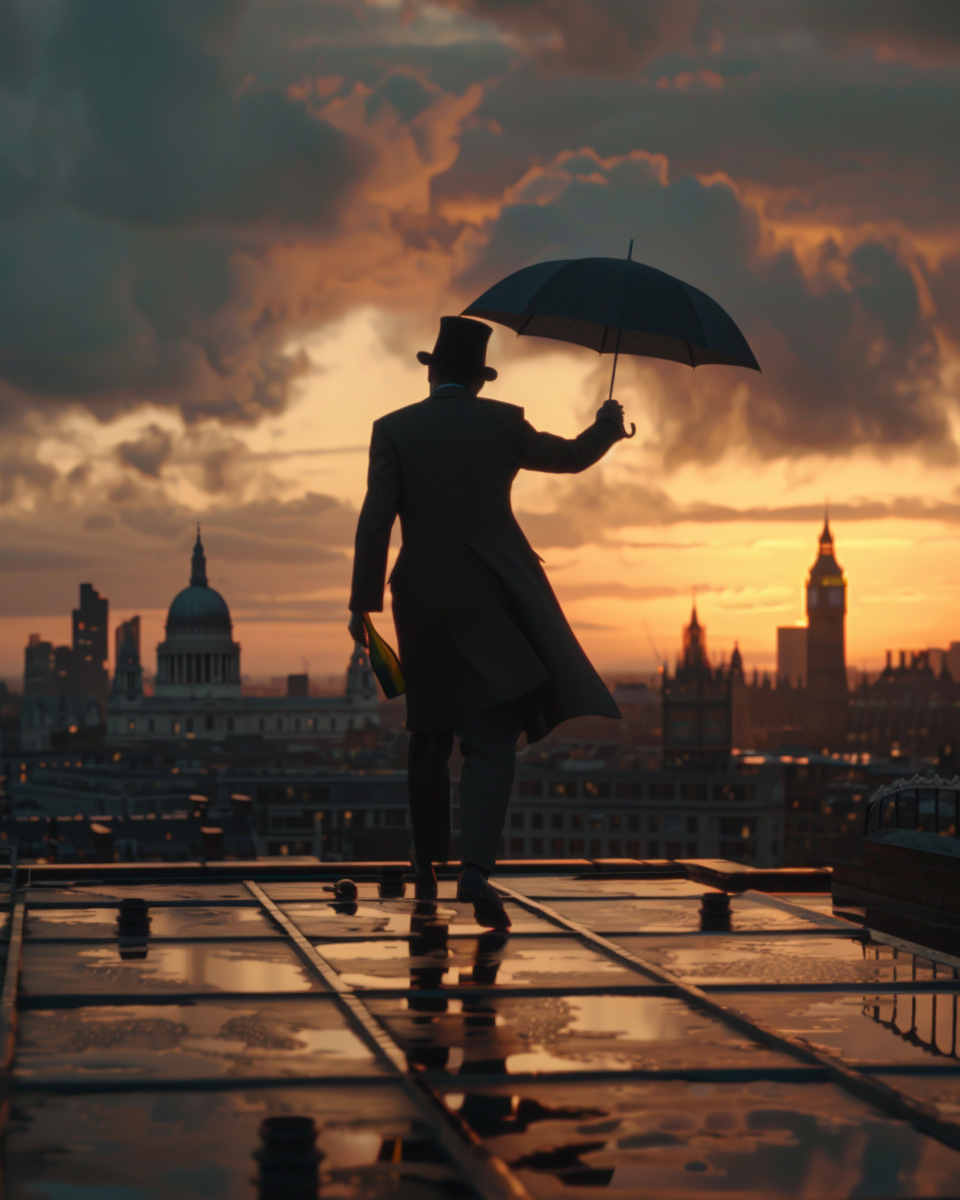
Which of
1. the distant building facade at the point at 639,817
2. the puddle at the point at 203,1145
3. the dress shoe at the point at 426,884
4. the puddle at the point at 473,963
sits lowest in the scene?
the distant building facade at the point at 639,817

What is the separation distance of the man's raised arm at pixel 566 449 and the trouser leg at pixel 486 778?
33.2 inches

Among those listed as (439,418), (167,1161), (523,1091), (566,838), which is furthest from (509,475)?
(566,838)

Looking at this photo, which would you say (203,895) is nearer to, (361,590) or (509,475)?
(361,590)

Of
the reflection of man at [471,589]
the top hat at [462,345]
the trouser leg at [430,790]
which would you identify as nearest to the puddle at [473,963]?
the reflection of man at [471,589]

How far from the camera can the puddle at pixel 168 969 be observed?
4.33 m

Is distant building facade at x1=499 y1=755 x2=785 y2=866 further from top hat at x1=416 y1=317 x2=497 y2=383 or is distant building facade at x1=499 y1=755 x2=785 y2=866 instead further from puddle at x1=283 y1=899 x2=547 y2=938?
top hat at x1=416 y1=317 x2=497 y2=383

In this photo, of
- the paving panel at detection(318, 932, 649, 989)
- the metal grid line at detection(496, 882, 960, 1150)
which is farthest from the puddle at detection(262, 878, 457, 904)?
the metal grid line at detection(496, 882, 960, 1150)

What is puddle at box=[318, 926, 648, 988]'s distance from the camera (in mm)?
4471

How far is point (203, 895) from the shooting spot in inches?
254

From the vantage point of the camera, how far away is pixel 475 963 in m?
4.77

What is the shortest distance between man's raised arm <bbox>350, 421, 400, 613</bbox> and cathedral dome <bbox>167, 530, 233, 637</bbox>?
560 feet

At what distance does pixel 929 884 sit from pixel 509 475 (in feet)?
6.50

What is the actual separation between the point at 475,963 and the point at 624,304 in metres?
2.68

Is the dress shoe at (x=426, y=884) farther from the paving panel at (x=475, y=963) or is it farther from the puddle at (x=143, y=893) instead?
the paving panel at (x=475, y=963)
